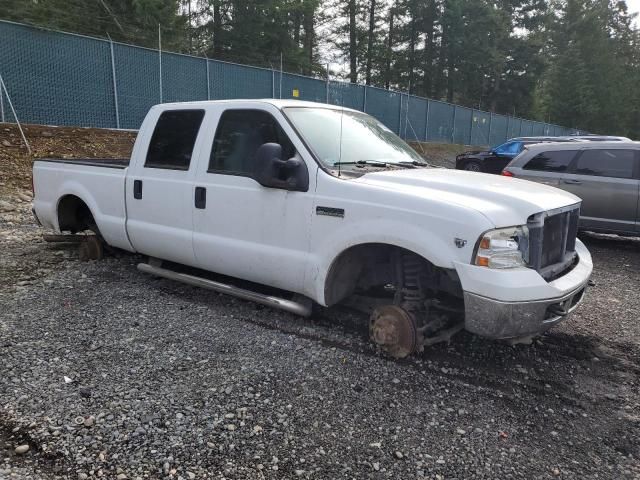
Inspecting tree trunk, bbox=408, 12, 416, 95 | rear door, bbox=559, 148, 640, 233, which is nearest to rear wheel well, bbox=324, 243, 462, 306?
rear door, bbox=559, 148, 640, 233

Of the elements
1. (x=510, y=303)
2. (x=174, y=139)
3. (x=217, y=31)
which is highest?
(x=217, y=31)

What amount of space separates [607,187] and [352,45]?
34.8 m

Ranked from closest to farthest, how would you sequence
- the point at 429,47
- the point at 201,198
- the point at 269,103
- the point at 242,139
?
the point at 269,103
the point at 242,139
the point at 201,198
the point at 429,47

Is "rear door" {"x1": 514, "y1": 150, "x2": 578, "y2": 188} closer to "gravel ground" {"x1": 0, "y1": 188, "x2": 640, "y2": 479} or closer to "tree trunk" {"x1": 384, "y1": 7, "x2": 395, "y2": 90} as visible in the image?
"gravel ground" {"x1": 0, "y1": 188, "x2": 640, "y2": 479}

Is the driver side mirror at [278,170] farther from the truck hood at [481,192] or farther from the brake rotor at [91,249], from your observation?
the brake rotor at [91,249]

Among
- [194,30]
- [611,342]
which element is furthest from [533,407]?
[194,30]

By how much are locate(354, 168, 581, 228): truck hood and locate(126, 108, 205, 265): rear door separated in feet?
5.88

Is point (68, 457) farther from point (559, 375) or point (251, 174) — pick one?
point (559, 375)

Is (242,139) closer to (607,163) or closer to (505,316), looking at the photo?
(505,316)

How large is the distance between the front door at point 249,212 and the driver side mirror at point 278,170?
0.19 ft

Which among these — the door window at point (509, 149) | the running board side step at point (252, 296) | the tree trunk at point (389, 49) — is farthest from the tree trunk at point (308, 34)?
the running board side step at point (252, 296)

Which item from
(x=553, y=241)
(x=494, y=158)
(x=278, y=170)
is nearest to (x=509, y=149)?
(x=494, y=158)

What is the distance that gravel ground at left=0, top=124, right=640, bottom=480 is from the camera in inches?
99.4

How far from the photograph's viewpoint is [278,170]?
375 cm
